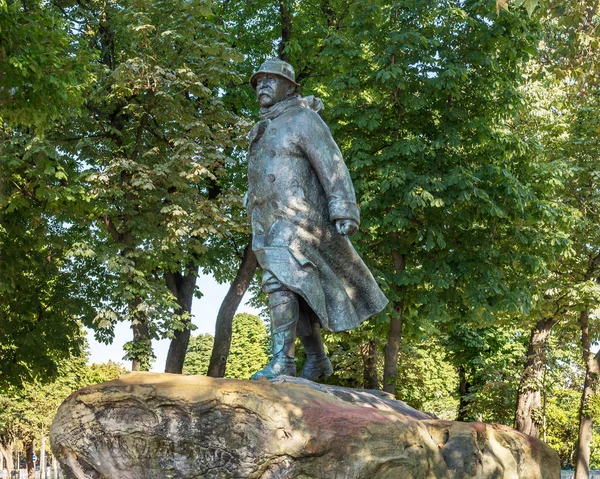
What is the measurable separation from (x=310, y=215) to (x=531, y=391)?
1653cm

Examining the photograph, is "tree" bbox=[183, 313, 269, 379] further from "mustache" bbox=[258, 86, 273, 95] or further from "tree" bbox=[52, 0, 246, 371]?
"mustache" bbox=[258, 86, 273, 95]

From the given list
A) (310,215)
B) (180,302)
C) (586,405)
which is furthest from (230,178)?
(310,215)

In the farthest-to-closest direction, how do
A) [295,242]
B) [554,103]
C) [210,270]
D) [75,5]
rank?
[554,103] → [210,270] → [75,5] → [295,242]

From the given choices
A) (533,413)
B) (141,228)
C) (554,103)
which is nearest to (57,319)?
(141,228)

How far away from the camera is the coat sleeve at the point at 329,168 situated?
6508 mm

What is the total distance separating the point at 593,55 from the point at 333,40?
7.33 metres

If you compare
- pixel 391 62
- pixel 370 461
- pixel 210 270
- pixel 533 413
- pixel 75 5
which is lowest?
pixel 370 461

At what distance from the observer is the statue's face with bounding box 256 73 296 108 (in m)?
7.00

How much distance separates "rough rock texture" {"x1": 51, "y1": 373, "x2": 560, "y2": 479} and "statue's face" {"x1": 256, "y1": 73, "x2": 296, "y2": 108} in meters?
2.44

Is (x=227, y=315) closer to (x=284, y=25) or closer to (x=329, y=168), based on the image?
(x=284, y=25)

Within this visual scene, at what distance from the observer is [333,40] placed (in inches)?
674

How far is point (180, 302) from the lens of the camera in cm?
1970

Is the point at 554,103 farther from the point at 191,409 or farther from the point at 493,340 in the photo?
the point at 191,409

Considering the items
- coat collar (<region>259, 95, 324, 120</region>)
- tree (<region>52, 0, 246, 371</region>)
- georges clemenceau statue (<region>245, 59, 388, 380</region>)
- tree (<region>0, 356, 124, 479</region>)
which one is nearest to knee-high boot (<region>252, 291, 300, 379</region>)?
georges clemenceau statue (<region>245, 59, 388, 380</region>)
